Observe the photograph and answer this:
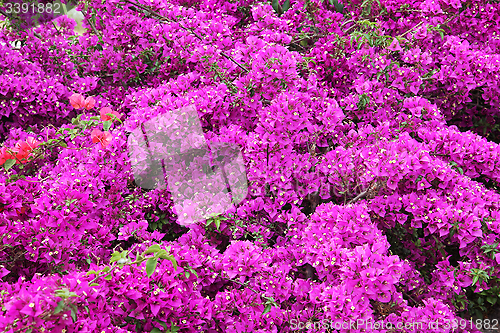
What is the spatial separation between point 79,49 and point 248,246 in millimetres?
2501

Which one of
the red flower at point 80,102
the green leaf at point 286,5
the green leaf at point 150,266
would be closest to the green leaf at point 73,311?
the green leaf at point 150,266

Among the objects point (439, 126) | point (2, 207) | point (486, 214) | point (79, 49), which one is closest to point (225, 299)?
point (2, 207)

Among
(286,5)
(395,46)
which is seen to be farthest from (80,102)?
(395,46)

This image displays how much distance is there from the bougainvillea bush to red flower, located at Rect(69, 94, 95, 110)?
2 centimetres

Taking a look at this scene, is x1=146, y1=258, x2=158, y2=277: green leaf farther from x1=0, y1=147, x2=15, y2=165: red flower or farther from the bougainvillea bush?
x1=0, y1=147, x2=15, y2=165: red flower

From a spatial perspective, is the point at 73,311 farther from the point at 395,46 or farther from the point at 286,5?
the point at 286,5

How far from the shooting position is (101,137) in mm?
2318

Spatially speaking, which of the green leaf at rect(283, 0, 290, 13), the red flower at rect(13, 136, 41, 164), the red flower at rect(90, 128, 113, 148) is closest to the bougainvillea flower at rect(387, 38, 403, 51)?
the green leaf at rect(283, 0, 290, 13)

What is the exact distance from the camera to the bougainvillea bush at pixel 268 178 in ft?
5.44

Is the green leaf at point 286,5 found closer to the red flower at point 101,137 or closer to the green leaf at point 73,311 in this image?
the red flower at point 101,137

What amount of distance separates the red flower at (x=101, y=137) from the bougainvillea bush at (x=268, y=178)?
0.01 meters

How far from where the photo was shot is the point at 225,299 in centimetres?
178

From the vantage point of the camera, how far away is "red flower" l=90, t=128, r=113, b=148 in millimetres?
2285

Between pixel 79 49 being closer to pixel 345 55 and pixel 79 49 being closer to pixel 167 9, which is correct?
pixel 167 9
